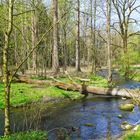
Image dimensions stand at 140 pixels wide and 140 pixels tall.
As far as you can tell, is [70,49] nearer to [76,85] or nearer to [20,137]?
[76,85]

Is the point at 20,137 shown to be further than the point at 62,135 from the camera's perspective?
No

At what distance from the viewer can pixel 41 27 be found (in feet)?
161

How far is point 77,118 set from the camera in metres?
18.2

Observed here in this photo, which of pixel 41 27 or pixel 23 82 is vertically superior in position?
pixel 41 27

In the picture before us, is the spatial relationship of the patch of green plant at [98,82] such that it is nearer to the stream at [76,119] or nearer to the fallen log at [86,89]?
the fallen log at [86,89]

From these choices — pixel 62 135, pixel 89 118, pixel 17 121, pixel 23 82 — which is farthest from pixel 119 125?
pixel 23 82

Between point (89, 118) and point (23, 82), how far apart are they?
1095 cm

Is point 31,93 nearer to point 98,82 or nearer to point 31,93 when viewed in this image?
point 31,93

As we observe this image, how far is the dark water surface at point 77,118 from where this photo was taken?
48.9 feet

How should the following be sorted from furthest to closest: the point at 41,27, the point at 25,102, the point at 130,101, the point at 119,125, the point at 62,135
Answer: the point at 41,27 → the point at 130,101 → the point at 25,102 → the point at 119,125 → the point at 62,135

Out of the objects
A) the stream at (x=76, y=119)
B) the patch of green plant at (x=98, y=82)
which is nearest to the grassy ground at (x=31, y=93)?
the stream at (x=76, y=119)

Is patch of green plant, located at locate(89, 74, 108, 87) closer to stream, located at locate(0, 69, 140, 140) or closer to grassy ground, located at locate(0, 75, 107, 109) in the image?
grassy ground, located at locate(0, 75, 107, 109)

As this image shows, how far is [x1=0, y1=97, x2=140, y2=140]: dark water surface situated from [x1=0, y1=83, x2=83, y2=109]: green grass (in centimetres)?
106

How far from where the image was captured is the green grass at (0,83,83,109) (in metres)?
21.4
